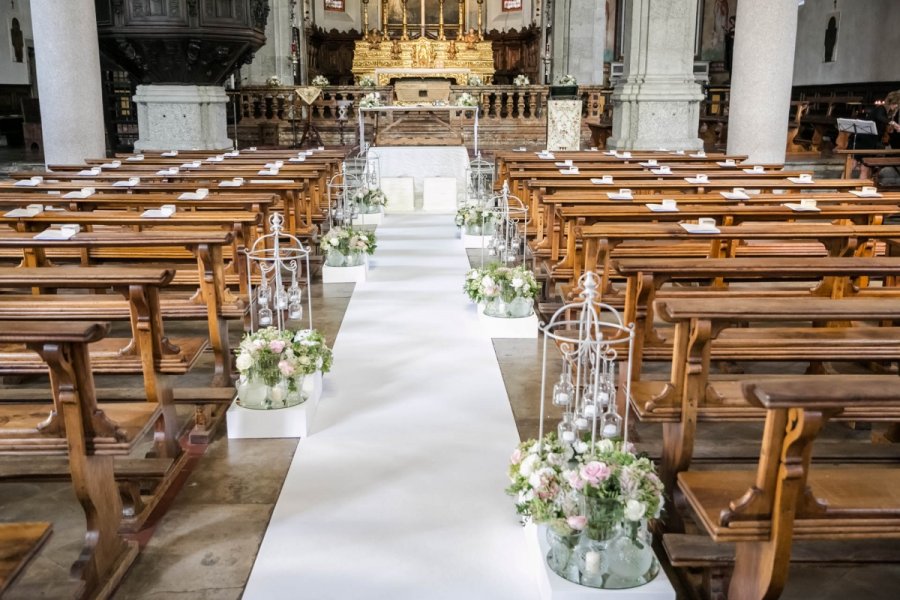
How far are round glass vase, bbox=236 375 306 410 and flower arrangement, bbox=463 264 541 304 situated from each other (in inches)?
81.4

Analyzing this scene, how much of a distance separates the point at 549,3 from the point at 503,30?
2.56 meters

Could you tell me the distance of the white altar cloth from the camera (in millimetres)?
13484

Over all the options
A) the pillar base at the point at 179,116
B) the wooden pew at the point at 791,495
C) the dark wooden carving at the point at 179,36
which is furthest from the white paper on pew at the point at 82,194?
the pillar base at the point at 179,116

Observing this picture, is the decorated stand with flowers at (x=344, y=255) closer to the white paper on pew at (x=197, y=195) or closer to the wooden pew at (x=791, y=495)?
the white paper on pew at (x=197, y=195)

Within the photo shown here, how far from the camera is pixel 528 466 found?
2.85m

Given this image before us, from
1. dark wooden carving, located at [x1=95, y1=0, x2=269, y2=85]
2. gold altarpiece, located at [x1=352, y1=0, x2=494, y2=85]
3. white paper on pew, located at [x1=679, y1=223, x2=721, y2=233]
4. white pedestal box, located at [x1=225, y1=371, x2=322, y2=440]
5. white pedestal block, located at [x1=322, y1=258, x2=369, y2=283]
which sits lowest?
white pedestal box, located at [x1=225, y1=371, x2=322, y2=440]

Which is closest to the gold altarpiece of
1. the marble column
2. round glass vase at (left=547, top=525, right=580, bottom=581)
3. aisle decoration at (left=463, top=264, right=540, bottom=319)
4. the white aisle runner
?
the marble column

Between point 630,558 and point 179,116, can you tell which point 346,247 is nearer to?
point 630,558

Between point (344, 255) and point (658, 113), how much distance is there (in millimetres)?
7297

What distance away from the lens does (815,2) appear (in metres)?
21.9

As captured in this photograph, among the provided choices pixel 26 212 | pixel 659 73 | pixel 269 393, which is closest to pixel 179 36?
pixel 26 212

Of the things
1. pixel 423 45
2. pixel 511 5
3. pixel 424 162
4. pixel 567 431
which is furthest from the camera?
pixel 511 5

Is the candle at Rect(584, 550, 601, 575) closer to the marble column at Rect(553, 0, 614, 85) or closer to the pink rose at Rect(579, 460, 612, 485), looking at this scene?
the pink rose at Rect(579, 460, 612, 485)

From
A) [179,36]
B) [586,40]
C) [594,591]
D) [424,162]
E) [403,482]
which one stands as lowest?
[403,482]
